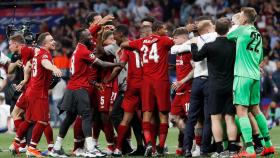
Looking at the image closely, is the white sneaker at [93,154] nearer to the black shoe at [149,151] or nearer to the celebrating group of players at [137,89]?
the celebrating group of players at [137,89]

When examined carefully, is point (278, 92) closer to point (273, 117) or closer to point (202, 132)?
point (273, 117)

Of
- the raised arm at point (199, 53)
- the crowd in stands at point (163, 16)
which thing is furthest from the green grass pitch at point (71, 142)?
the crowd in stands at point (163, 16)

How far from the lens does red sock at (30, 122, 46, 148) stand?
15154mm

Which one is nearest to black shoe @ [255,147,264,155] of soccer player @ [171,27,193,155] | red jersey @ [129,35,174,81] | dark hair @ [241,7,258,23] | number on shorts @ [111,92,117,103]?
soccer player @ [171,27,193,155]

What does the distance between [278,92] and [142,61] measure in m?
12.3

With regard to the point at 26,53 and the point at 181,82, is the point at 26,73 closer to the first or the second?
the point at 26,53

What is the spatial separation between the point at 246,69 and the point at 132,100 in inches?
95.1

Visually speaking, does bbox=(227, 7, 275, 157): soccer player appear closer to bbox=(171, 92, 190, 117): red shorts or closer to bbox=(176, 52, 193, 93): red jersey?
bbox=(176, 52, 193, 93): red jersey

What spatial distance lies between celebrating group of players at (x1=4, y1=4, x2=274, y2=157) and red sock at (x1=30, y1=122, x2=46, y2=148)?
2 cm

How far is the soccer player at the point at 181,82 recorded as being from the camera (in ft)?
51.1

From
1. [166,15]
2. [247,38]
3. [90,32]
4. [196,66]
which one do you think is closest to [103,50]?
[90,32]

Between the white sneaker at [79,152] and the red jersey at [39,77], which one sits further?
the white sneaker at [79,152]

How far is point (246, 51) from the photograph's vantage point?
1419 centimetres

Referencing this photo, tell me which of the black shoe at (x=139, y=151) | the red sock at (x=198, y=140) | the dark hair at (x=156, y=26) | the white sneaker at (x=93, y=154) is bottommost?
the black shoe at (x=139, y=151)
